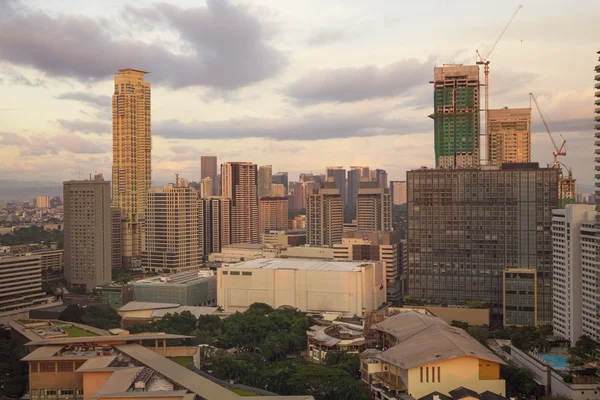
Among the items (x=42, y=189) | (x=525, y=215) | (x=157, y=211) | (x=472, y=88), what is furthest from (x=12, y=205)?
(x=525, y=215)

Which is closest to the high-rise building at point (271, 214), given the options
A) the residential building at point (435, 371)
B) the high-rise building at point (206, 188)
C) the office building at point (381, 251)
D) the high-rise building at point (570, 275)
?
the high-rise building at point (206, 188)

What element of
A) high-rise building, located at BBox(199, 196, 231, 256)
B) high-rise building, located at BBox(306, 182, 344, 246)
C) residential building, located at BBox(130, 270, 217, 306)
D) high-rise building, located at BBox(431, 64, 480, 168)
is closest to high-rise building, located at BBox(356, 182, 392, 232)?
high-rise building, located at BBox(306, 182, 344, 246)

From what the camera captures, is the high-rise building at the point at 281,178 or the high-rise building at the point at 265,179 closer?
the high-rise building at the point at 265,179

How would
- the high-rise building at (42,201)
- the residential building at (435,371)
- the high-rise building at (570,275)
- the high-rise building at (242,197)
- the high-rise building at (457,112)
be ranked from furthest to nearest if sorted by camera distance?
the high-rise building at (42,201)
the high-rise building at (242,197)
the high-rise building at (457,112)
the high-rise building at (570,275)
the residential building at (435,371)

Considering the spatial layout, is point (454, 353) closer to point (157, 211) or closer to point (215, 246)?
point (157, 211)

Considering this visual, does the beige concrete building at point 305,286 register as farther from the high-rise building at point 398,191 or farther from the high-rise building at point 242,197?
the high-rise building at point 398,191

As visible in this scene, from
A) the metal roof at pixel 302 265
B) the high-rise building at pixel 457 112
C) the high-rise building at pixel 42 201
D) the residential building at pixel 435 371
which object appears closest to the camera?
the residential building at pixel 435 371
